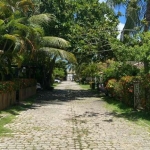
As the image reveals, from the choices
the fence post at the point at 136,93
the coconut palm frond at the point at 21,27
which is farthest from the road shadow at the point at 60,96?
the fence post at the point at 136,93

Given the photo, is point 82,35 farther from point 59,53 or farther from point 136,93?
point 136,93

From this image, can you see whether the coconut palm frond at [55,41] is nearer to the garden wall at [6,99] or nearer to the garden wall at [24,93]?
the garden wall at [24,93]

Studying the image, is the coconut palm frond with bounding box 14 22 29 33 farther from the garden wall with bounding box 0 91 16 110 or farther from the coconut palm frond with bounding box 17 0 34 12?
the garden wall with bounding box 0 91 16 110

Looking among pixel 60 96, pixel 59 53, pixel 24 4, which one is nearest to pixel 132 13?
pixel 24 4

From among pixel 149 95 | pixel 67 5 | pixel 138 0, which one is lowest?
pixel 149 95

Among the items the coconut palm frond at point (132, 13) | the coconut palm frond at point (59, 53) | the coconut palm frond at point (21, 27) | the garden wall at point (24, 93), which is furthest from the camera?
the coconut palm frond at point (59, 53)

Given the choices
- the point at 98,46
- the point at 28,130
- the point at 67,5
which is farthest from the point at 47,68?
the point at 28,130

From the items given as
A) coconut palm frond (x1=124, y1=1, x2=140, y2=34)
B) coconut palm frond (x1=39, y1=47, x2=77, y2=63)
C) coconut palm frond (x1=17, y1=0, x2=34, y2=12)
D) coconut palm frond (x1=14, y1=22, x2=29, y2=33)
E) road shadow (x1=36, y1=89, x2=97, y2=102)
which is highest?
coconut palm frond (x1=17, y1=0, x2=34, y2=12)

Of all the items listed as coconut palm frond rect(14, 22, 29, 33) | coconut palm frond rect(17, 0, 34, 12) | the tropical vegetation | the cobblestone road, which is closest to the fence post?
the tropical vegetation

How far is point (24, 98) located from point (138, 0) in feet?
33.3

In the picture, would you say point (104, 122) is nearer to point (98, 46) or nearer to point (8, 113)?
point (8, 113)

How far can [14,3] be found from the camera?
18766 mm

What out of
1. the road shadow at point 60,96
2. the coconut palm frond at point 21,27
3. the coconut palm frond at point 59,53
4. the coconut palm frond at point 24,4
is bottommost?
the road shadow at point 60,96

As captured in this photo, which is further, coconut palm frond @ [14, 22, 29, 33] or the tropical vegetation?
coconut palm frond @ [14, 22, 29, 33]
